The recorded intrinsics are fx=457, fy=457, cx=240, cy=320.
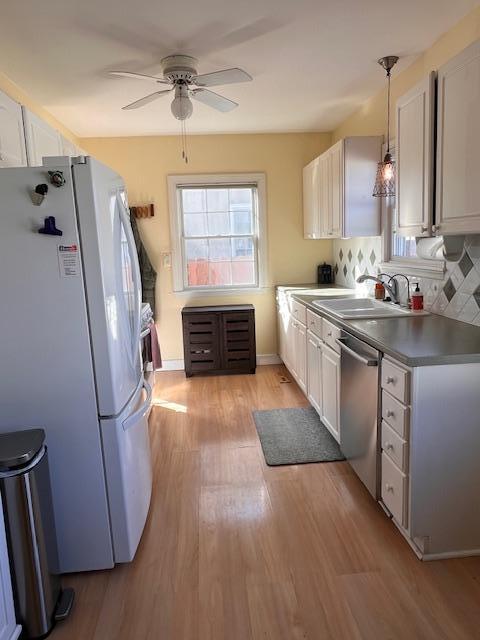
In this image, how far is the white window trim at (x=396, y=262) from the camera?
282 centimetres

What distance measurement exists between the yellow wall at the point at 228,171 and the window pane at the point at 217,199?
0.71 feet

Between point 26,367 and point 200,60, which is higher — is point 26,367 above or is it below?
below

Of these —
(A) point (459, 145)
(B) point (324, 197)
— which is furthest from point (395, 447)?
(B) point (324, 197)

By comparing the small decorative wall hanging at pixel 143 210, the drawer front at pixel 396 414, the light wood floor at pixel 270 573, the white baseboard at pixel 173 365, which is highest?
the small decorative wall hanging at pixel 143 210

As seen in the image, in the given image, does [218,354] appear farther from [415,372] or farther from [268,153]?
[415,372]

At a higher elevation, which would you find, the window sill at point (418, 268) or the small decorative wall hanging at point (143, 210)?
the small decorative wall hanging at point (143, 210)

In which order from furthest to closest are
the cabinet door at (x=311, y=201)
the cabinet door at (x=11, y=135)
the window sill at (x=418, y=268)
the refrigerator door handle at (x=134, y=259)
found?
the cabinet door at (x=311, y=201) → the window sill at (x=418, y=268) → the cabinet door at (x=11, y=135) → the refrigerator door handle at (x=134, y=259)

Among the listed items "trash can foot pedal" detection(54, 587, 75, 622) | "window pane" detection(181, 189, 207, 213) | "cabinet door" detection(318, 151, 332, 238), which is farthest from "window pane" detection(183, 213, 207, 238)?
"trash can foot pedal" detection(54, 587, 75, 622)

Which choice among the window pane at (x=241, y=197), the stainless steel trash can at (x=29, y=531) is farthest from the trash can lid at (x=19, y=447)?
the window pane at (x=241, y=197)

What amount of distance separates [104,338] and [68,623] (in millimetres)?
1094

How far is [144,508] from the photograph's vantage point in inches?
89.7

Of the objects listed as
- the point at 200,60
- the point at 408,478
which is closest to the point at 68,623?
the point at 408,478

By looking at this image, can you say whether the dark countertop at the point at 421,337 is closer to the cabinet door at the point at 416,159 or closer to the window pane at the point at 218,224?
the cabinet door at the point at 416,159

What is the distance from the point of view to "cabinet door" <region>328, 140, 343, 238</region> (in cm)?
358
